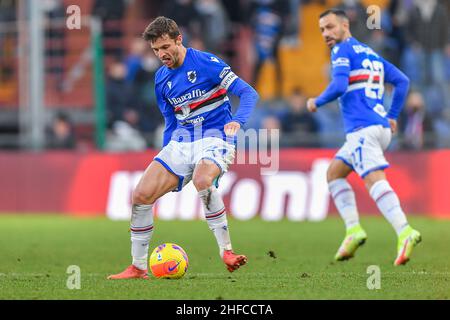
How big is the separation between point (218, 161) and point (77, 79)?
1177 cm

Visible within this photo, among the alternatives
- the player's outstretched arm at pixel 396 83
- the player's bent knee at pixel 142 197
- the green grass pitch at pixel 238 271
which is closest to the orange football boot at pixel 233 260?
the green grass pitch at pixel 238 271

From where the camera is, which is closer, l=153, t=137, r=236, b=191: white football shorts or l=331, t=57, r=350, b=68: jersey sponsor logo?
l=153, t=137, r=236, b=191: white football shorts

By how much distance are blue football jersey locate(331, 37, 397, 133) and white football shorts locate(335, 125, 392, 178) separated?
8 cm

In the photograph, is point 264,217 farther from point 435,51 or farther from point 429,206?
point 435,51

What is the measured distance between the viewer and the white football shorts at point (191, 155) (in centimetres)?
902

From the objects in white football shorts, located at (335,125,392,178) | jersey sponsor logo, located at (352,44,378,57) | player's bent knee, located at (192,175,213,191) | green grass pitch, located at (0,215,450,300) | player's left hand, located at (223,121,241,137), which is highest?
jersey sponsor logo, located at (352,44,378,57)

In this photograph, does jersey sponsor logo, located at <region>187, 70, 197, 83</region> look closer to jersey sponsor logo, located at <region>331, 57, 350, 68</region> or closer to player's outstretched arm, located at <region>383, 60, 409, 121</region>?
jersey sponsor logo, located at <region>331, 57, 350, 68</region>

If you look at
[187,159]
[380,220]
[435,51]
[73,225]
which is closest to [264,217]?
[380,220]

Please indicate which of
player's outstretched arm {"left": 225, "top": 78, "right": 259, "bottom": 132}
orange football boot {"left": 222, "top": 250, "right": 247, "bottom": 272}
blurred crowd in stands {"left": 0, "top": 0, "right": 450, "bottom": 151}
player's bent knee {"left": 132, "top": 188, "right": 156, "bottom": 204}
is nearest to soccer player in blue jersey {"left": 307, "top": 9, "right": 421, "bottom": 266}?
player's outstretched arm {"left": 225, "top": 78, "right": 259, "bottom": 132}

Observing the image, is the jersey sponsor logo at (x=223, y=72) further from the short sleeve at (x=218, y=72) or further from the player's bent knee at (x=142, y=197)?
the player's bent knee at (x=142, y=197)

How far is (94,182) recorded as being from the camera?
1844 centimetres

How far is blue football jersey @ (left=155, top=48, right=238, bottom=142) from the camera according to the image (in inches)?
357

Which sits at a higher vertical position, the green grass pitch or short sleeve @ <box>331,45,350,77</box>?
short sleeve @ <box>331,45,350,77</box>

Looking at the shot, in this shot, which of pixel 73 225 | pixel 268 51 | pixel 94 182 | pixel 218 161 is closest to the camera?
pixel 218 161
